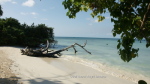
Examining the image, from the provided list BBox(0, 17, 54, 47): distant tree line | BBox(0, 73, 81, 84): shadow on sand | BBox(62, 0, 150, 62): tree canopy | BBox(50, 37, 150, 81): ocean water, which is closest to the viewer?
BBox(62, 0, 150, 62): tree canopy

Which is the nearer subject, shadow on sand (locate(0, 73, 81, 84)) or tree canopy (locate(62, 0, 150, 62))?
tree canopy (locate(62, 0, 150, 62))

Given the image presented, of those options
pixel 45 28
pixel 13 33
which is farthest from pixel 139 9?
pixel 45 28

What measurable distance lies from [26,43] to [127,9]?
25.4 m

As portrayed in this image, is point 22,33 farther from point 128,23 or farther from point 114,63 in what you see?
point 128,23

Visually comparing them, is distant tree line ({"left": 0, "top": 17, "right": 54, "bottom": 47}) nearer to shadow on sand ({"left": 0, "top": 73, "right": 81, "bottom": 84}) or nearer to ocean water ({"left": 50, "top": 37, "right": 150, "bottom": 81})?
ocean water ({"left": 50, "top": 37, "right": 150, "bottom": 81})

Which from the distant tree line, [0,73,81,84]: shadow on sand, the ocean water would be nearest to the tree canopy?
the ocean water

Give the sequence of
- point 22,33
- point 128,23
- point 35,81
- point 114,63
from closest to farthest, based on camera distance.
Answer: point 128,23
point 35,81
point 114,63
point 22,33

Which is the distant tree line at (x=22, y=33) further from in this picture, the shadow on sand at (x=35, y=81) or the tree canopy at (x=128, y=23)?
the tree canopy at (x=128, y=23)

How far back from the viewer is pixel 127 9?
1.96m

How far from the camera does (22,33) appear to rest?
25.1m

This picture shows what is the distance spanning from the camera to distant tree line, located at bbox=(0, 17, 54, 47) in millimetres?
24078


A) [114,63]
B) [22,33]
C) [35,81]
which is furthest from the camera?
[22,33]

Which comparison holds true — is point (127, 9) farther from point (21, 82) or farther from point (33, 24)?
point (33, 24)

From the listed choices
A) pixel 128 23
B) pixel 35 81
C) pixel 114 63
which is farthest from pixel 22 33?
pixel 128 23
